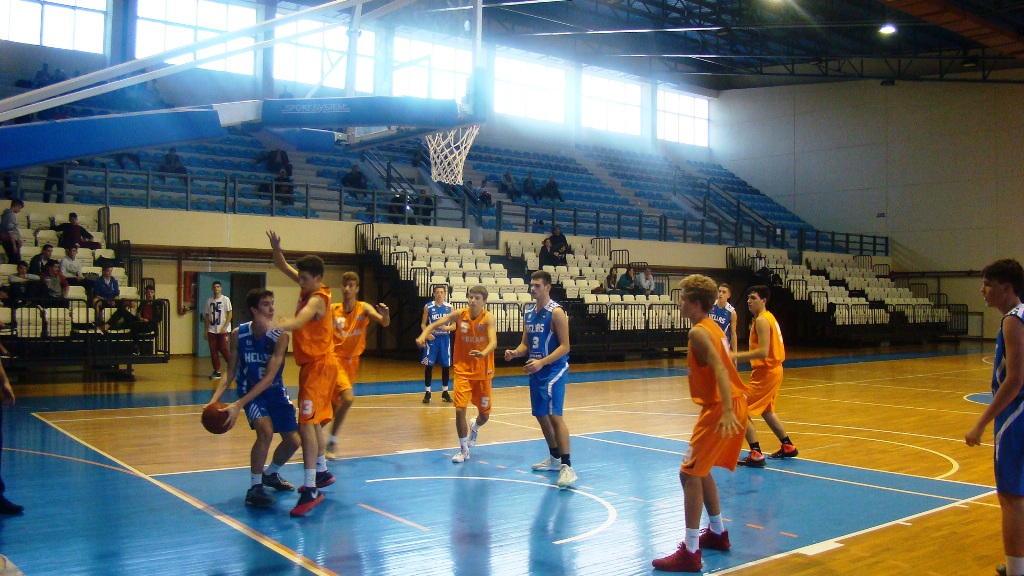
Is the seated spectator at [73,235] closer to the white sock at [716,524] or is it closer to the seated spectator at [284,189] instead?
the seated spectator at [284,189]

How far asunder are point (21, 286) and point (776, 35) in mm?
24025

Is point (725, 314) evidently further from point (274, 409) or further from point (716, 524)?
point (274, 409)

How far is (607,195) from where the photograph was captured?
97.5 feet

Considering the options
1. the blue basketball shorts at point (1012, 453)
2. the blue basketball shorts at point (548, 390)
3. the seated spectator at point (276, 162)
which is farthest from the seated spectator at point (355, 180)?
the blue basketball shorts at point (1012, 453)

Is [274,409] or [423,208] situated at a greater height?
[423,208]

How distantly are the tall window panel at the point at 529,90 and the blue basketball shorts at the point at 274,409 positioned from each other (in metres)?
25.9

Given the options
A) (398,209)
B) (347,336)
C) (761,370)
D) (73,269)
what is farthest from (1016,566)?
(398,209)

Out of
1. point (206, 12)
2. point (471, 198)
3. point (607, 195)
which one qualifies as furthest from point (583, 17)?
point (206, 12)

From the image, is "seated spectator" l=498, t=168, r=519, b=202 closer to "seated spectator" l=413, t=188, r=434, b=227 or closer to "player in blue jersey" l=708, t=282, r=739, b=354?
"seated spectator" l=413, t=188, r=434, b=227

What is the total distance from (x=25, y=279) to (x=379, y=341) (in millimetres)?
9511

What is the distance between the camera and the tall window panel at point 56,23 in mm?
21688

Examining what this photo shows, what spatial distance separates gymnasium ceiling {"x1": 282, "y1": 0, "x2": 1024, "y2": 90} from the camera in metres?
21.5

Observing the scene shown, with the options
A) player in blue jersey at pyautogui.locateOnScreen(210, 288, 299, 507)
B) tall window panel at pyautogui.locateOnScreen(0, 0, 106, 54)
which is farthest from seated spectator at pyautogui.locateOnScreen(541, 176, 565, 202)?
player in blue jersey at pyautogui.locateOnScreen(210, 288, 299, 507)

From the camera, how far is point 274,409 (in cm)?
619
